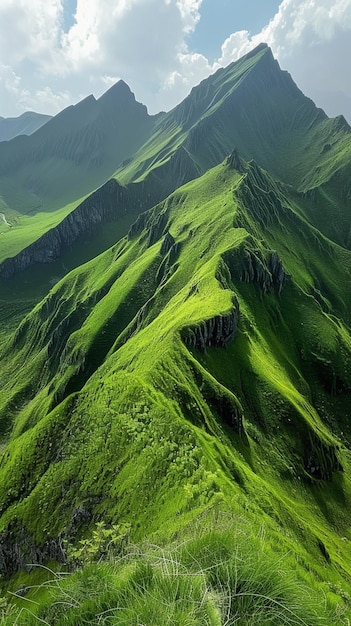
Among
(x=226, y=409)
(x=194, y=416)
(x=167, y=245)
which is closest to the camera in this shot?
(x=194, y=416)

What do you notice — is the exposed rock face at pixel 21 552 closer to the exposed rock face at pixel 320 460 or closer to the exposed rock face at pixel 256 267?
the exposed rock face at pixel 320 460

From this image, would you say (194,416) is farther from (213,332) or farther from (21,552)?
(21,552)

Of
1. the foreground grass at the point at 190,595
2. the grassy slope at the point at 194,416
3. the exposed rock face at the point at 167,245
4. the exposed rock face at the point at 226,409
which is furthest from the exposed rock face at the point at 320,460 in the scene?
the exposed rock face at the point at 167,245

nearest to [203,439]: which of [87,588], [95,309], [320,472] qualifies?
[87,588]

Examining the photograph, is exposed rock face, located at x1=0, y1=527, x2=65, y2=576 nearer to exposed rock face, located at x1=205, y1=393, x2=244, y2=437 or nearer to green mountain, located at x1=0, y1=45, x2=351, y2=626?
green mountain, located at x1=0, y1=45, x2=351, y2=626

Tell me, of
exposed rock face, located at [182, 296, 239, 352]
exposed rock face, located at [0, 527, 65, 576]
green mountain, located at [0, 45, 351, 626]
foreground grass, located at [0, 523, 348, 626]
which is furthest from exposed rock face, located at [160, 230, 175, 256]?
foreground grass, located at [0, 523, 348, 626]

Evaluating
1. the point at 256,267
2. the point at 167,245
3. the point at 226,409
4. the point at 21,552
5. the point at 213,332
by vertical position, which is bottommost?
the point at 226,409

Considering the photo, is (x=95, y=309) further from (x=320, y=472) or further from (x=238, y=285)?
(x=320, y=472)

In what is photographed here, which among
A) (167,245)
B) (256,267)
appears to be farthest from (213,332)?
(167,245)
